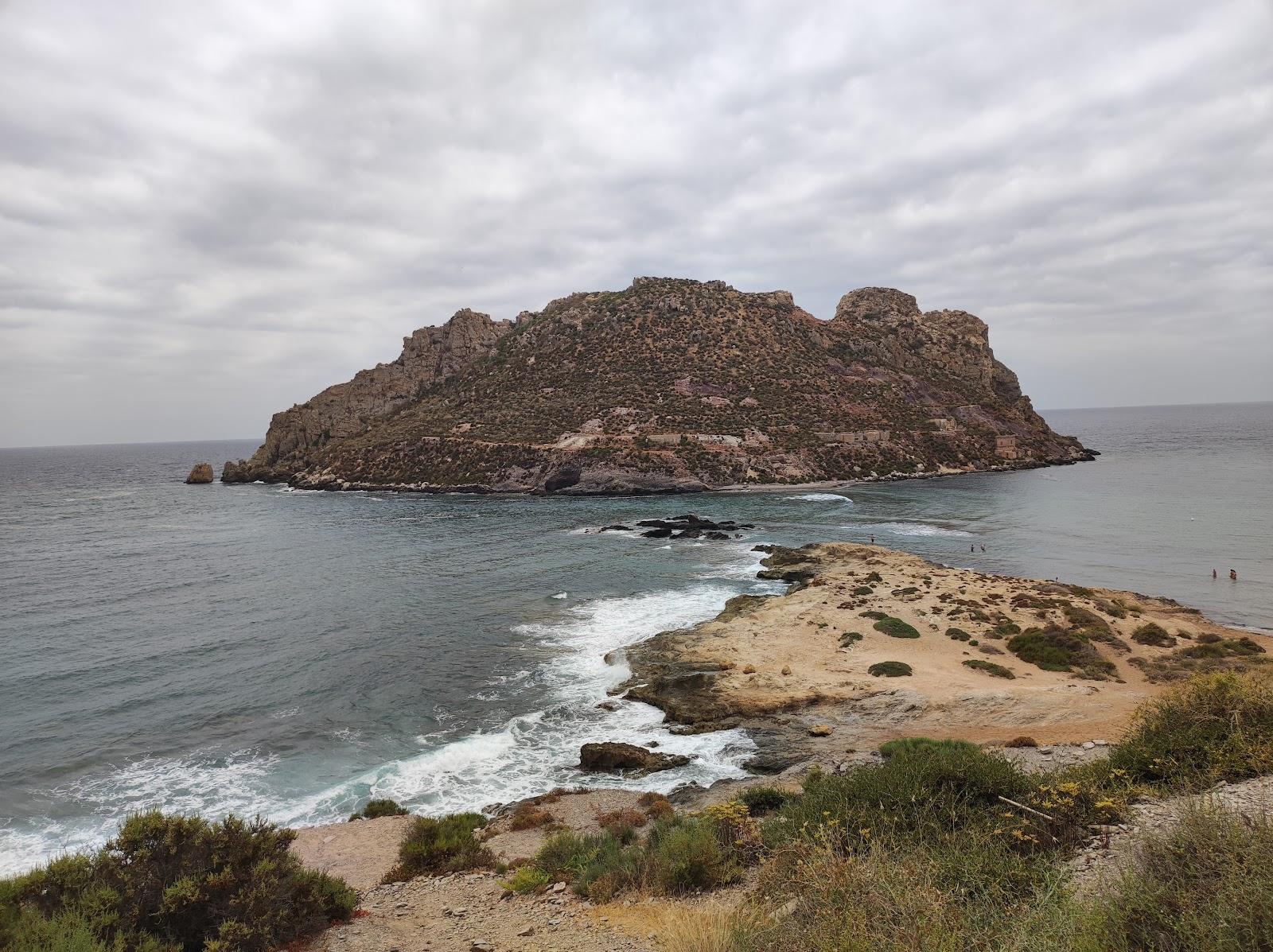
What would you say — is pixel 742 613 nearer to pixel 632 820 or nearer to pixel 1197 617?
pixel 632 820

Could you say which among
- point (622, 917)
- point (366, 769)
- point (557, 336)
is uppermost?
point (557, 336)

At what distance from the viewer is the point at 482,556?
Result: 148 ft

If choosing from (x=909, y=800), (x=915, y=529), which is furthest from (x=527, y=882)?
(x=915, y=529)

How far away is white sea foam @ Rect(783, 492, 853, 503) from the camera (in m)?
70.2

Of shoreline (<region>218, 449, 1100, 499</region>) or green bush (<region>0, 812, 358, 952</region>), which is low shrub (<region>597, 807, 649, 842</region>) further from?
shoreline (<region>218, 449, 1100, 499</region>)

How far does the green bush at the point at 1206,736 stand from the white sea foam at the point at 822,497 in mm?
60202

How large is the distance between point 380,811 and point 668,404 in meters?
80.2

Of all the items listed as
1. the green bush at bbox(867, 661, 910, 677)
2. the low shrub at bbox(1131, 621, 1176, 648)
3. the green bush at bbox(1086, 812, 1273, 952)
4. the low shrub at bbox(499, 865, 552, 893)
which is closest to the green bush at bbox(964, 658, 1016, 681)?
the green bush at bbox(867, 661, 910, 677)

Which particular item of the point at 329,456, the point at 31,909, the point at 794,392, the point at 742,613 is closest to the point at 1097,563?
the point at 742,613

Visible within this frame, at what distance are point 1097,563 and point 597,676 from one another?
3670 centimetres

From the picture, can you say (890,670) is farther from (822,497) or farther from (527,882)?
(822,497)

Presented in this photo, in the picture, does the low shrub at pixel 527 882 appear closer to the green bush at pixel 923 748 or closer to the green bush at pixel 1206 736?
the green bush at pixel 923 748

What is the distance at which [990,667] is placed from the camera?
22250mm

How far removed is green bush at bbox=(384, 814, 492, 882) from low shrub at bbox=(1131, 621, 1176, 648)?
2620 centimetres
